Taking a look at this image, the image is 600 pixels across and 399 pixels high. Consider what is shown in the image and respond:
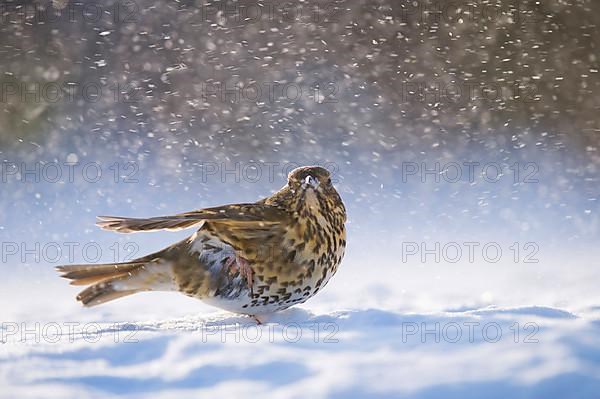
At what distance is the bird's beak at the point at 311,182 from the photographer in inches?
72.7

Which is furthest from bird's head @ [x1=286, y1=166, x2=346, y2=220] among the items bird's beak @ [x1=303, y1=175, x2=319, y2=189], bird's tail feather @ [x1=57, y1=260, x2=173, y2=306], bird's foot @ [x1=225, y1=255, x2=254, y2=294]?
bird's tail feather @ [x1=57, y1=260, x2=173, y2=306]

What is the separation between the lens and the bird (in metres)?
1.73

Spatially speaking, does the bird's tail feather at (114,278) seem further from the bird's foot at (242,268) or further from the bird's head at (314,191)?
the bird's head at (314,191)

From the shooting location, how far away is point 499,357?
131 centimetres

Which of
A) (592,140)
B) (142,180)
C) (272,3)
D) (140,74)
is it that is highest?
(272,3)

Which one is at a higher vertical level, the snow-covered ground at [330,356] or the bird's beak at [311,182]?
the bird's beak at [311,182]

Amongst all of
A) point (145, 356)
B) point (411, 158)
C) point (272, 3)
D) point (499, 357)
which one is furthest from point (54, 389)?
point (272, 3)

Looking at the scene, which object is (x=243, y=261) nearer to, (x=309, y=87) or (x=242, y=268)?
(x=242, y=268)

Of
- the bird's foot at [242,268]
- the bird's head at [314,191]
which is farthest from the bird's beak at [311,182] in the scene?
the bird's foot at [242,268]

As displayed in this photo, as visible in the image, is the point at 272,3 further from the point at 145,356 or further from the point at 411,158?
the point at 145,356

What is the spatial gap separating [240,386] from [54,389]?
27 centimetres

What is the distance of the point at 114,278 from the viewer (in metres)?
1.79

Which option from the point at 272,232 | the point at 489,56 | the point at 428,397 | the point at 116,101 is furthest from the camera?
the point at 489,56

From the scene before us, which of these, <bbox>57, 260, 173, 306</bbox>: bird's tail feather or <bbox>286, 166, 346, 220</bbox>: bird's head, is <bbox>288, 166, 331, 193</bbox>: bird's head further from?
<bbox>57, 260, 173, 306</bbox>: bird's tail feather
